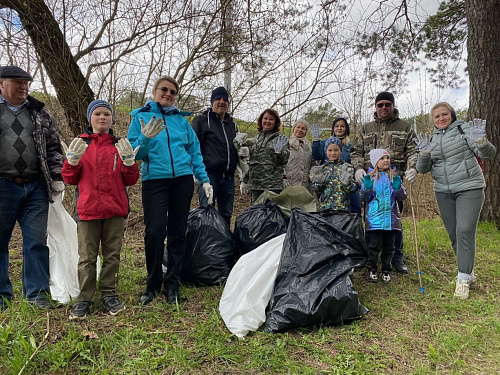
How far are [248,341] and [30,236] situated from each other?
5.79ft

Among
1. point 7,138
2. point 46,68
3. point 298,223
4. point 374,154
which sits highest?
point 46,68

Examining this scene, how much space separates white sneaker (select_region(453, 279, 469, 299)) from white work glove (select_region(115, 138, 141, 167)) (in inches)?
108

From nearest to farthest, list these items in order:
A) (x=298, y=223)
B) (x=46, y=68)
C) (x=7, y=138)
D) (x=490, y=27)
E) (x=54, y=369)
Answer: (x=54, y=369) → (x=7, y=138) → (x=298, y=223) → (x=46, y=68) → (x=490, y=27)

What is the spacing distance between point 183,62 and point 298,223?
3.21 metres

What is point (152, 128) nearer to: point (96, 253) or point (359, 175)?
point (96, 253)

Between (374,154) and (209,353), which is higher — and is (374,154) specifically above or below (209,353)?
above

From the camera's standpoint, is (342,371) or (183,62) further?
(183,62)

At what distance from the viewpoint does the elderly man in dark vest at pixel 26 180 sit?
2.50 meters

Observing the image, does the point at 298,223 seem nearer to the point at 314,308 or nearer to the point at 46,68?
the point at 314,308

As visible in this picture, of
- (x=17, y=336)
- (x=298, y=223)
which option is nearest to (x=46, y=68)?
(x=17, y=336)

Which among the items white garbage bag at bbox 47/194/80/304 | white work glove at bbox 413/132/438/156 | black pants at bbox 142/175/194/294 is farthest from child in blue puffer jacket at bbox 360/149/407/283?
white garbage bag at bbox 47/194/80/304

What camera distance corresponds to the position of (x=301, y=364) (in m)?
1.93

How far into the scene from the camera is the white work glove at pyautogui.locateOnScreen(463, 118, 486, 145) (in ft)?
8.97

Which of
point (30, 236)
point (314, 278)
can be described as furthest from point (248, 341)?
point (30, 236)
